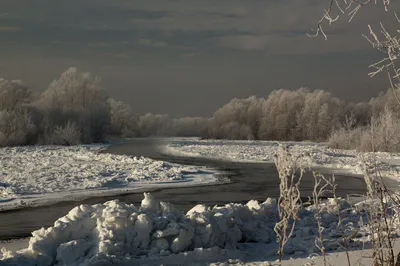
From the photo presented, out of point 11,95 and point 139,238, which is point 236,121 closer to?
point 11,95

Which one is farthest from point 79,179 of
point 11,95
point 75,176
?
point 11,95

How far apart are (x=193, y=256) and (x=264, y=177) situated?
1341cm

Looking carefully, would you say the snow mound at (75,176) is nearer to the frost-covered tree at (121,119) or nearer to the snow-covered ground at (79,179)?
the snow-covered ground at (79,179)

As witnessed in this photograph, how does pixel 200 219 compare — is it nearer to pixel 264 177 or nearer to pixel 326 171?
pixel 264 177

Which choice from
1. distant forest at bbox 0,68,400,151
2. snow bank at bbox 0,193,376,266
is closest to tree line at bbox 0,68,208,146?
distant forest at bbox 0,68,400,151

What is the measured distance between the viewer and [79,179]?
60.2 feet

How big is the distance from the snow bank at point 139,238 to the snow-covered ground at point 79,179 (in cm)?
564

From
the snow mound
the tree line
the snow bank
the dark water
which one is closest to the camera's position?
the snow bank

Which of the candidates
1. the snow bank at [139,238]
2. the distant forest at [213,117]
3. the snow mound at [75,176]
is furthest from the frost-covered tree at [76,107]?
the snow bank at [139,238]

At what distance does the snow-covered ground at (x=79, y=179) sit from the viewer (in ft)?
49.1

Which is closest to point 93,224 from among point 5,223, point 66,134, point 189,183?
point 5,223

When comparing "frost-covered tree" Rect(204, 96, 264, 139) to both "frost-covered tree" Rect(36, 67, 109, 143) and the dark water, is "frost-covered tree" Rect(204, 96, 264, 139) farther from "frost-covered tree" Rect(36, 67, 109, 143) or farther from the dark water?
the dark water

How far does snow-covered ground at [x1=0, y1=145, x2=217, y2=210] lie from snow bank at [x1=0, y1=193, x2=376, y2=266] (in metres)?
5.64

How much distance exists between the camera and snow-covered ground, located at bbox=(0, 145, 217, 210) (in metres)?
15.0
